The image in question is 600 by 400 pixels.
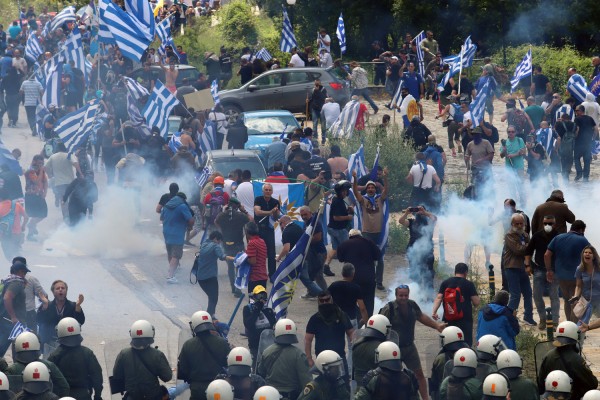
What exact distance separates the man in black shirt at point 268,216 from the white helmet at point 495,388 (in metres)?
8.75

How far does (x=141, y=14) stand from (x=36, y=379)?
15579 millimetres

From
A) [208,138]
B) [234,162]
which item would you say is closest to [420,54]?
[208,138]

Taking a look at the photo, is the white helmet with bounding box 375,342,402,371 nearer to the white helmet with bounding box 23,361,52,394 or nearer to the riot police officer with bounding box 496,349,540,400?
the riot police officer with bounding box 496,349,540,400

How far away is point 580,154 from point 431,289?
852 cm

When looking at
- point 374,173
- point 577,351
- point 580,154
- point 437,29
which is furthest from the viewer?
point 437,29

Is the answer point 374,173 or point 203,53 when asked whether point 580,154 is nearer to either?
point 374,173

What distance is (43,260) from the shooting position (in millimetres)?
21234

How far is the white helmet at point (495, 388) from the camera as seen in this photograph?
1038cm

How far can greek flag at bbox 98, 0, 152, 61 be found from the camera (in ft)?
82.2

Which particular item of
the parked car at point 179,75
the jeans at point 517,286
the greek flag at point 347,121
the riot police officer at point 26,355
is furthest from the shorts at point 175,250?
the parked car at point 179,75

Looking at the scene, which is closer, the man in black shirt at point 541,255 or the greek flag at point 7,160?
the man in black shirt at point 541,255

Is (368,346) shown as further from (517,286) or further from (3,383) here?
(517,286)

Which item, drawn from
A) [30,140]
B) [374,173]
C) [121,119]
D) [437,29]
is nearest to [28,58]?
[30,140]

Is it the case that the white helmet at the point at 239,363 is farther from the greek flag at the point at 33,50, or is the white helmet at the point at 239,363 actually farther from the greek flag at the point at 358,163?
the greek flag at the point at 33,50
